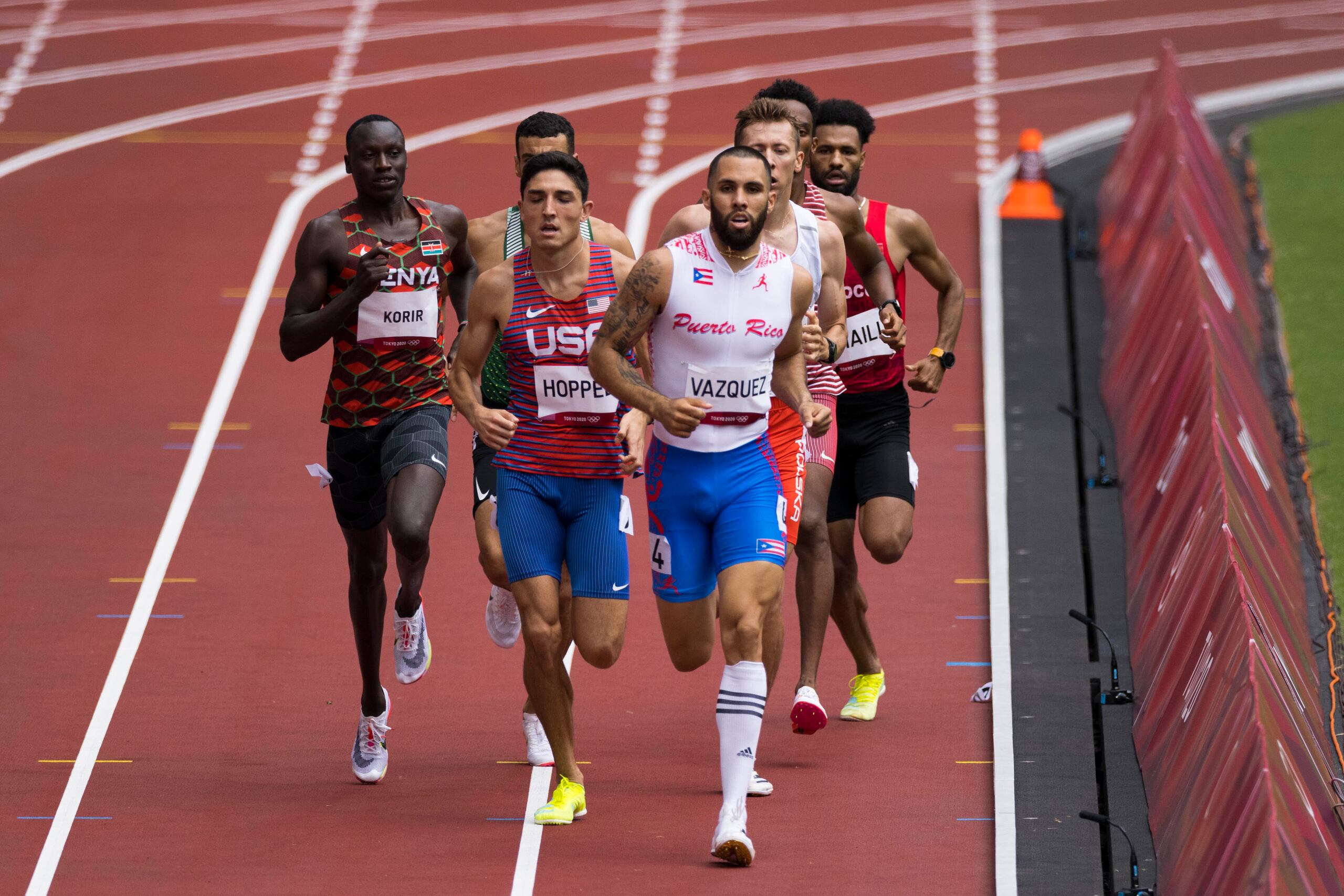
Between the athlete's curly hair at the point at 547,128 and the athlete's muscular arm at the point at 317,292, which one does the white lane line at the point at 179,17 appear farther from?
the athlete's muscular arm at the point at 317,292

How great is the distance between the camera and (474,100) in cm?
1989

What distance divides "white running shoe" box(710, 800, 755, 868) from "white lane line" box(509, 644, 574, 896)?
70 centimetres

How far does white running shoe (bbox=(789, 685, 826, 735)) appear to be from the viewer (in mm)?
8680

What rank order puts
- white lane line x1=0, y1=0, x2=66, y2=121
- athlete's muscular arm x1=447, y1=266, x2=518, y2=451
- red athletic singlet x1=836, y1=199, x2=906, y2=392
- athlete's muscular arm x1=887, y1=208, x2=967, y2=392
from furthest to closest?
white lane line x1=0, y1=0, x2=66, y2=121, athlete's muscular arm x1=887, y1=208, x2=967, y2=392, red athletic singlet x1=836, y1=199, x2=906, y2=392, athlete's muscular arm x1=447, y1=266, x2=518, y2=451

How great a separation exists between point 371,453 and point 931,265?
8.97ft

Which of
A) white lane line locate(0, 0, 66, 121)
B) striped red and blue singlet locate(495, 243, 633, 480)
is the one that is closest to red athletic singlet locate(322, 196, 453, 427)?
striped red and blue singlet locate(495, 243, 633, 480)

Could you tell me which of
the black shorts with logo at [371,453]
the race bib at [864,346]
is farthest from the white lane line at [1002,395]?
the black shorts with logo at [371,453]

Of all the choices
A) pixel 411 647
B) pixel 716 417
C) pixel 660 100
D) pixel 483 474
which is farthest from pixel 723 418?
pixel 660 100

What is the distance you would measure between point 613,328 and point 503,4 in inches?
630

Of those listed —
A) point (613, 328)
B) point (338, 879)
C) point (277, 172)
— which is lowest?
point (338, 879)

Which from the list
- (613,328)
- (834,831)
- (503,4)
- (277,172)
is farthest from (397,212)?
(503,4)

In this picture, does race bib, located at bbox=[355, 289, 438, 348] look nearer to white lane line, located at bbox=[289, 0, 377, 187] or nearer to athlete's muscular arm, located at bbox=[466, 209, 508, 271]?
athlete's muscular arm, located at bbox=[466, 209, 508, 271]

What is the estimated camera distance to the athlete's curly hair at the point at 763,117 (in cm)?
870

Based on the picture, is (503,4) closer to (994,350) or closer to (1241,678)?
(994,350)
